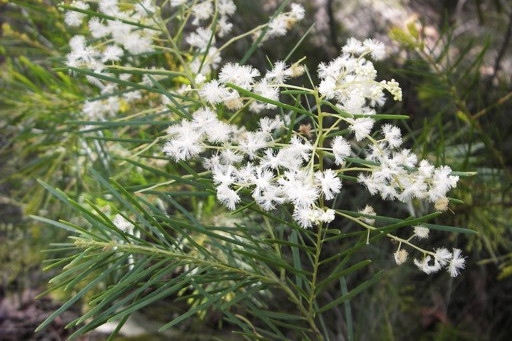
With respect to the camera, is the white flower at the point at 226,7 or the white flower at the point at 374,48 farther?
the white flower at the point at 226,7

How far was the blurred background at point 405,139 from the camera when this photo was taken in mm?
715

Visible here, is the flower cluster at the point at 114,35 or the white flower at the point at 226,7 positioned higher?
the white flower at the point at 226,7

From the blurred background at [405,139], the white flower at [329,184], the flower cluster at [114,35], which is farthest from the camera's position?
the blurred background at [405,139]

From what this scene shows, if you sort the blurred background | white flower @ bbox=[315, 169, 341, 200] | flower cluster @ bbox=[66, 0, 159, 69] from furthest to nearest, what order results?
the blurred background → flower cluster @ bbox=[66, 0, 159, 69] → white flower @ bbox=[315, 169, 341, 200]

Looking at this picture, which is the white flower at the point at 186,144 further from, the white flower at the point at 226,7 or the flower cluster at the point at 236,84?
the white flower at the point at 226,7

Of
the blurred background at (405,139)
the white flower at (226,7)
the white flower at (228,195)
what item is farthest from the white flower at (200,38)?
the white flower at (228,195)

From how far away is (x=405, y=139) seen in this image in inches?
26.7

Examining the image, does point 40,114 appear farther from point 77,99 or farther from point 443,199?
point 443,199

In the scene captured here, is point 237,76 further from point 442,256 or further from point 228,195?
point 442,256

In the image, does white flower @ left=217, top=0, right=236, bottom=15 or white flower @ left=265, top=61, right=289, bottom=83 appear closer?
white flower @ left=265, top=61, right=289, bottom=83

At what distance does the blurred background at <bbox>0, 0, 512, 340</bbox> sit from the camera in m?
0.72

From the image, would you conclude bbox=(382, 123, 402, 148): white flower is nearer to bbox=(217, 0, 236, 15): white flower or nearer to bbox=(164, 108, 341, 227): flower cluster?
bbox=(164, 108, 341, 227): flower cluster

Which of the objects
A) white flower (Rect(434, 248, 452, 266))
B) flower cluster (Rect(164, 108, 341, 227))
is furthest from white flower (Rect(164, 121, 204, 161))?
white flower (Rect(434, 248, 452, 266))

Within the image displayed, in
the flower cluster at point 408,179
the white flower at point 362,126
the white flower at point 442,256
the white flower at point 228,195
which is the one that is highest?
the white flower at point 362,126
